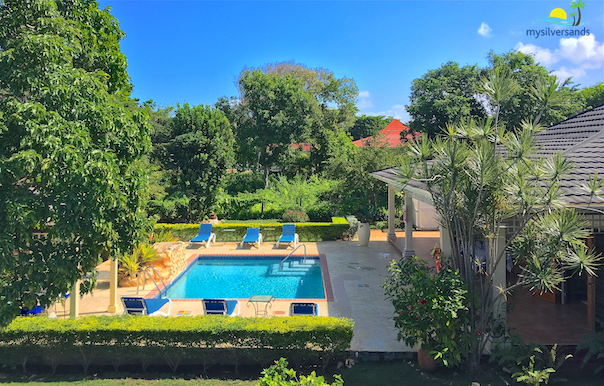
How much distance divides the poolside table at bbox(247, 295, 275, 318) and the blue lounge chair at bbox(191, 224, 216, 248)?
8.12 metres

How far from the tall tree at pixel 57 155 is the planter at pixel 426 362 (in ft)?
17.4

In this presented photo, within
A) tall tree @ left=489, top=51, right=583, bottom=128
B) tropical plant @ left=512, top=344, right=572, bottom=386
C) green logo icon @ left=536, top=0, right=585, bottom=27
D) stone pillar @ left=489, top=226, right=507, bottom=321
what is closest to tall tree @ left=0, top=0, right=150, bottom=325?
stone pillar @ left=489, top=226, right=507, bottom=321

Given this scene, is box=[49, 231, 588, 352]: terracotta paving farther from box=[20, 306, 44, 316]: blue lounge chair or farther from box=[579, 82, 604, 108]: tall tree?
box=[579, 82, 604, 108]: tall tree

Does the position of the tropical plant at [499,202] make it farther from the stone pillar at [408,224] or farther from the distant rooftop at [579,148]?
the stone pillar at [408,224]

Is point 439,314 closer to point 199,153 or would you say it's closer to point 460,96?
point 199,153

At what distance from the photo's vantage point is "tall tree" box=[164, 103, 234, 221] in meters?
21.2

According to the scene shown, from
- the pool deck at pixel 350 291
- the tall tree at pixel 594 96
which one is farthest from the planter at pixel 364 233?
the tall tree at pixel 594 96

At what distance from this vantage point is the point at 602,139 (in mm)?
A: 8680

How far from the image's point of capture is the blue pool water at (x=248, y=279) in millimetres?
12891

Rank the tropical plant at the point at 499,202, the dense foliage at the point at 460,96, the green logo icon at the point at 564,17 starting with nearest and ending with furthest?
1. the tropical plant at the point at 499,202
2. the green logo icon at the point at 564,17
3. the dense foliage at the point at 460,96

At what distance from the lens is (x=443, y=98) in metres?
28.1

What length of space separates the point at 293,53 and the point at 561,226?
51.9 meters

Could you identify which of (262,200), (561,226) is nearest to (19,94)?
(561,226)

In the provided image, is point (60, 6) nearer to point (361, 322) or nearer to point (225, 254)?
point (361, 322)
